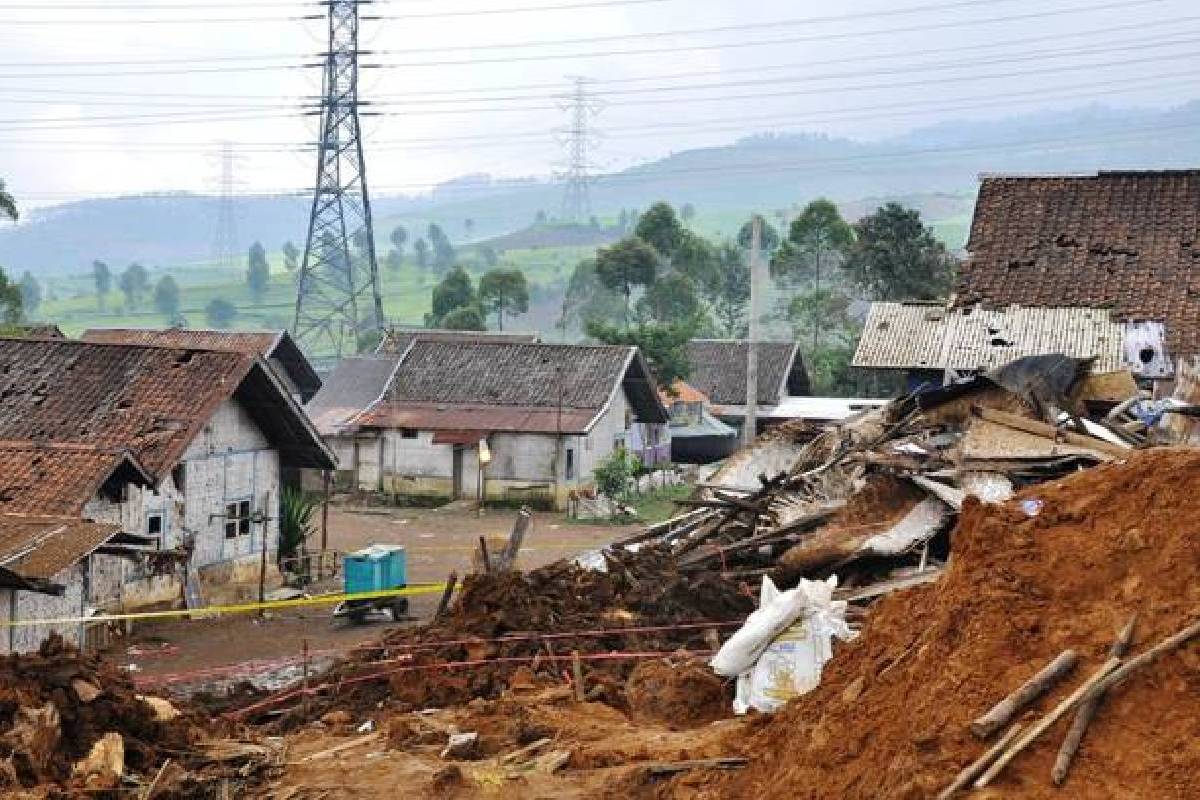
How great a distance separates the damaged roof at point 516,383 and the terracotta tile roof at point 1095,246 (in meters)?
16.3

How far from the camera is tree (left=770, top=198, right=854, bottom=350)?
209 ft

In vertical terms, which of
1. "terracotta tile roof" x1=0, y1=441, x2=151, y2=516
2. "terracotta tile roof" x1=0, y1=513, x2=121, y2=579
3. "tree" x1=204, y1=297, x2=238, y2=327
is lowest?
"tree" x1=204, y1=297, x2=238, y2=327

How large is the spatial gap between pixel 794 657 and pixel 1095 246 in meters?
19.4

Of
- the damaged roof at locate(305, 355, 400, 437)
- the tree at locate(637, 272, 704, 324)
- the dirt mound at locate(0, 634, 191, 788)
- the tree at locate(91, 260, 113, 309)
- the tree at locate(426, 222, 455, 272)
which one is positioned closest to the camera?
the dirt mound at locate(0, 634, 191, 788)

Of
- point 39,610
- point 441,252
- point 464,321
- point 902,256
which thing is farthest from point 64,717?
point 441,252

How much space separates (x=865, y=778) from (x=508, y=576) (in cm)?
746

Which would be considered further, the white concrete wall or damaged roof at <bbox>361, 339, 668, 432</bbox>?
damaged roof at <bbox>361, 339, 668, 432</bbox>

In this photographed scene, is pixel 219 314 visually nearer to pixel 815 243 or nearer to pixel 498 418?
pixel 815 243

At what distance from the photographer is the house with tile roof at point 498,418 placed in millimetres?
43594

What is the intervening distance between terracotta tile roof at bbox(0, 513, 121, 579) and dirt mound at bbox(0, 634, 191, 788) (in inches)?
238

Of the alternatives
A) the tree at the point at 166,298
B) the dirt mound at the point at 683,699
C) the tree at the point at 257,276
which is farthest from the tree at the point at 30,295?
the dirt mound at the point at 683,699

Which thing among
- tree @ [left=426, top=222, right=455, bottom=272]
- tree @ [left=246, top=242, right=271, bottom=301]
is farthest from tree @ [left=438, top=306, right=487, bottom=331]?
tree @ [left=426, top=222, right=455, bottom=272]

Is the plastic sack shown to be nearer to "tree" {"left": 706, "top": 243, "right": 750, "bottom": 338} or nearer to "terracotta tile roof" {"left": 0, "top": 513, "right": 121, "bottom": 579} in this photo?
"terracotta tile roof" {"left": 0, "top": 513, "right": 121, "bottom": 579}

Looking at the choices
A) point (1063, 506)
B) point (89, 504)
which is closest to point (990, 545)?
point (1063, 506)
